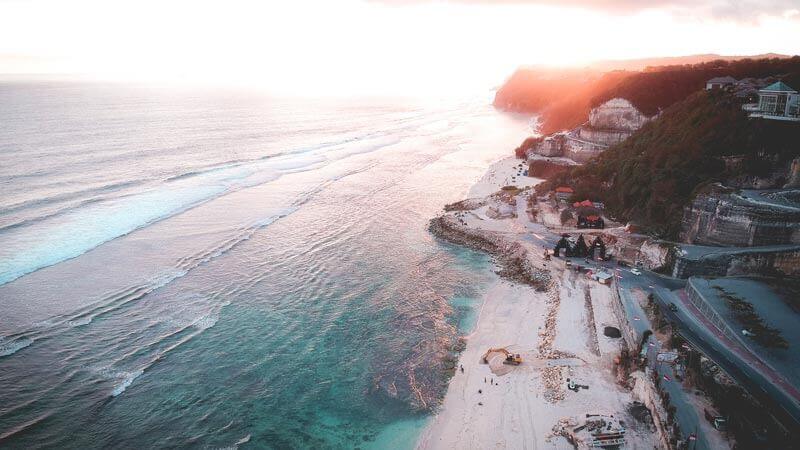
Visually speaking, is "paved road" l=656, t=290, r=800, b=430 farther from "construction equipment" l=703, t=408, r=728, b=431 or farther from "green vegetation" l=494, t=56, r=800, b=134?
"green vegetation" l=494, t=56, r=800, b=134

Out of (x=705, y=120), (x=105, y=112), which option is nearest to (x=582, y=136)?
Result: (x=705, y=120)

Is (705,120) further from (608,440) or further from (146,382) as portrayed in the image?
(146,382)

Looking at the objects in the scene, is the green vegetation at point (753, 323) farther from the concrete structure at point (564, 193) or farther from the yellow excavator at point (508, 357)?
the concrete structure at point (564, 193)

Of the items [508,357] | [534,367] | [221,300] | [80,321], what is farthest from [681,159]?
[80,321]

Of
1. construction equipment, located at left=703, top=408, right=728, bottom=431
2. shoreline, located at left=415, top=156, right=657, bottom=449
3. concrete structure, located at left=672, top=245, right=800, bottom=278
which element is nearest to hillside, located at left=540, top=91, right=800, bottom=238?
concrete structure, located at left=672, top=245, right=800, bottom=278

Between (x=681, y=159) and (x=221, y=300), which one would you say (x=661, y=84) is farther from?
(x=221, y=300)

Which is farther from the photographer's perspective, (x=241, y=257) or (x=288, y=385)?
(x=241, y=257)
